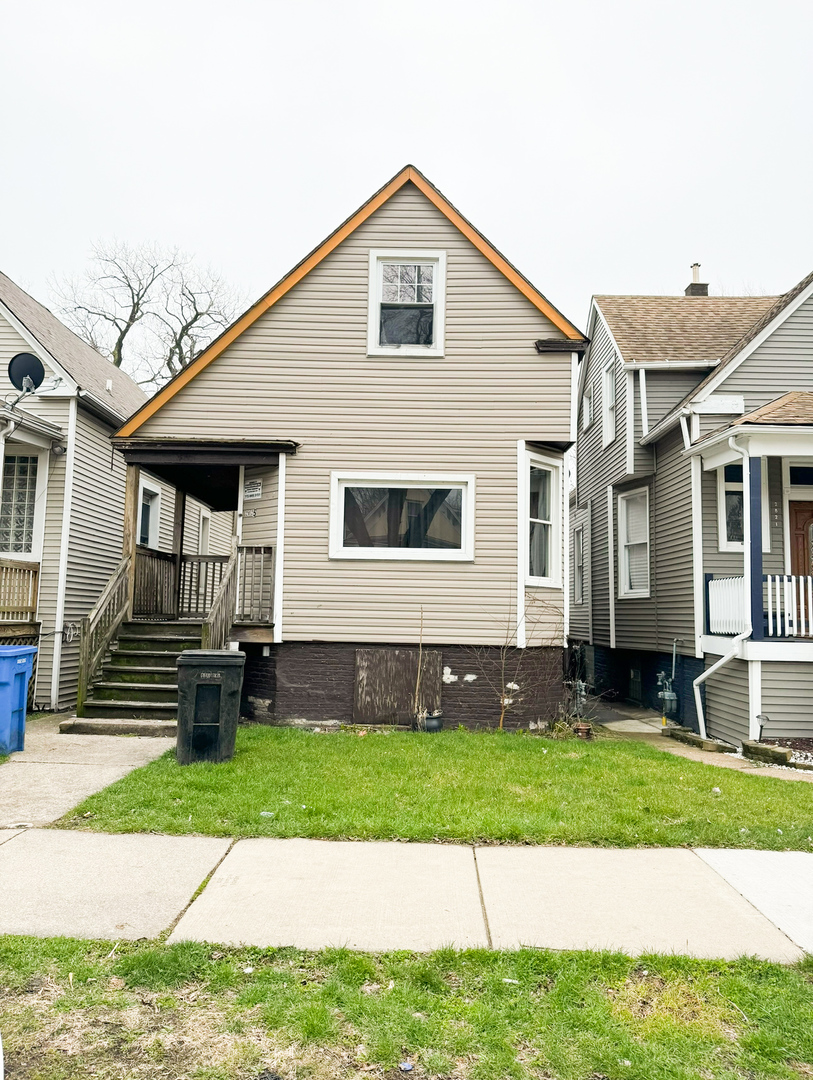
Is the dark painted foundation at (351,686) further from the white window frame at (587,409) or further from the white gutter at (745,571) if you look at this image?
the white window frame at (587,409)

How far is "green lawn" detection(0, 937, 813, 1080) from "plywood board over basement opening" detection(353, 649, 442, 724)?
706 cm

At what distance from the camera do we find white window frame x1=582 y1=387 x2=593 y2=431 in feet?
60.3

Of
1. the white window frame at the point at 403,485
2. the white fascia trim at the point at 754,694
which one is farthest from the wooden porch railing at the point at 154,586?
the white fascia trim at the point at 754,694

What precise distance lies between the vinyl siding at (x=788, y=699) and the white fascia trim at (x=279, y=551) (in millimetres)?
6476

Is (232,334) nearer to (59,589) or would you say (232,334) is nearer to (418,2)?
(59,589)

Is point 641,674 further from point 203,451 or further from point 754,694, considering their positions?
point 203,451

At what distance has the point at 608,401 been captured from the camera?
16.5 meters

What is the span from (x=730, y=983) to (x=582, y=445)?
55.0ft

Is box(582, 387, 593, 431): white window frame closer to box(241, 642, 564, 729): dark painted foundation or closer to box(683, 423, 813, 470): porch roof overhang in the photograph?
box(683, 423, 813, 470): porch roof overhang

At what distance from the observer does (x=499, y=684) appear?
10.8 metres

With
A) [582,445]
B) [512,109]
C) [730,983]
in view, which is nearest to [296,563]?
[730,983]

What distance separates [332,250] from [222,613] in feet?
17.9

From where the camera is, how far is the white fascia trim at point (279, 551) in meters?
10.9

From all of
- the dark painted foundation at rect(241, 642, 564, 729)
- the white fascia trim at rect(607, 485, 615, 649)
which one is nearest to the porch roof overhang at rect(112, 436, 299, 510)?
the dark painted foundation at rect(241, 642, 564, 729)
